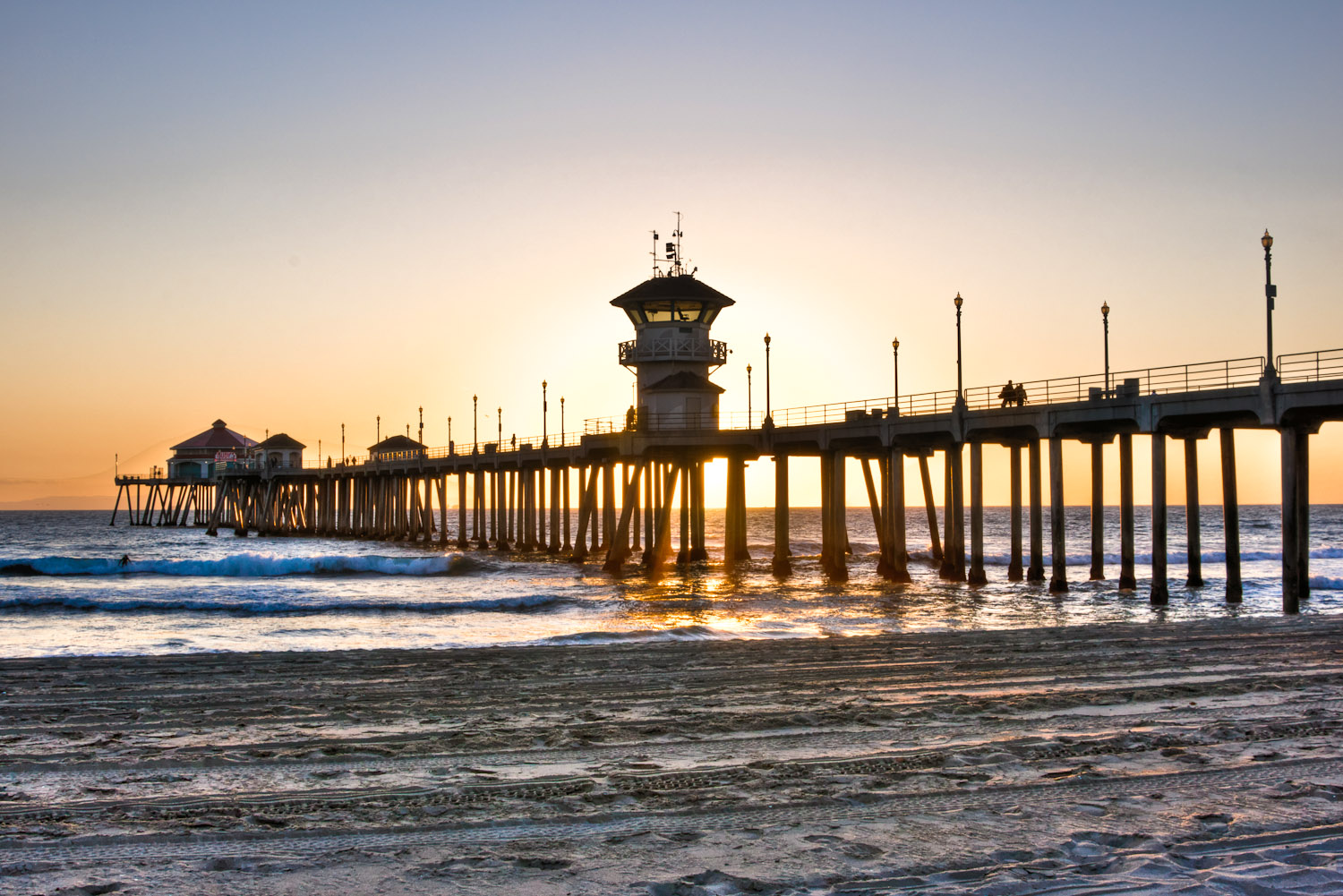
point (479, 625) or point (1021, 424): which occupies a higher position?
point (1021, 424)

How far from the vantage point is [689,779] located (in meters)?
8.59

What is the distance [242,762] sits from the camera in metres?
9.44

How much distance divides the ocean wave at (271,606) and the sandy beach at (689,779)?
1403 cm

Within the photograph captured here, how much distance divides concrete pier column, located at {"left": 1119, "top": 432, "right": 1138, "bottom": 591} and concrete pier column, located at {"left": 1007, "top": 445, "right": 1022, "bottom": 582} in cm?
313

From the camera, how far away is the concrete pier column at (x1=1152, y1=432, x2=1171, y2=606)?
88.9 feet

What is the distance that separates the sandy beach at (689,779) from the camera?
21.5 ft

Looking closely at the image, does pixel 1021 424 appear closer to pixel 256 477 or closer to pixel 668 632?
pixel 668 632

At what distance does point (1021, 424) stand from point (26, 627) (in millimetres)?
24029

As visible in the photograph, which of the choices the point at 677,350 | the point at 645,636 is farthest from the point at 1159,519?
the point at 677,350

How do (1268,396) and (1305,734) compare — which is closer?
(1305,734)

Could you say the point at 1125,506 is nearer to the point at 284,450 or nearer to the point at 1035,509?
the point at 1035,509

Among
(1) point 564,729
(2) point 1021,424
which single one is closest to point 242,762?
(1) point 564,729

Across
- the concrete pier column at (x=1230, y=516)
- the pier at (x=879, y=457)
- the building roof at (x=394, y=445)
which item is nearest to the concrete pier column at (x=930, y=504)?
the pier at (x=879, y=457)

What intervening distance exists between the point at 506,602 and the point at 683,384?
53.9 ft
